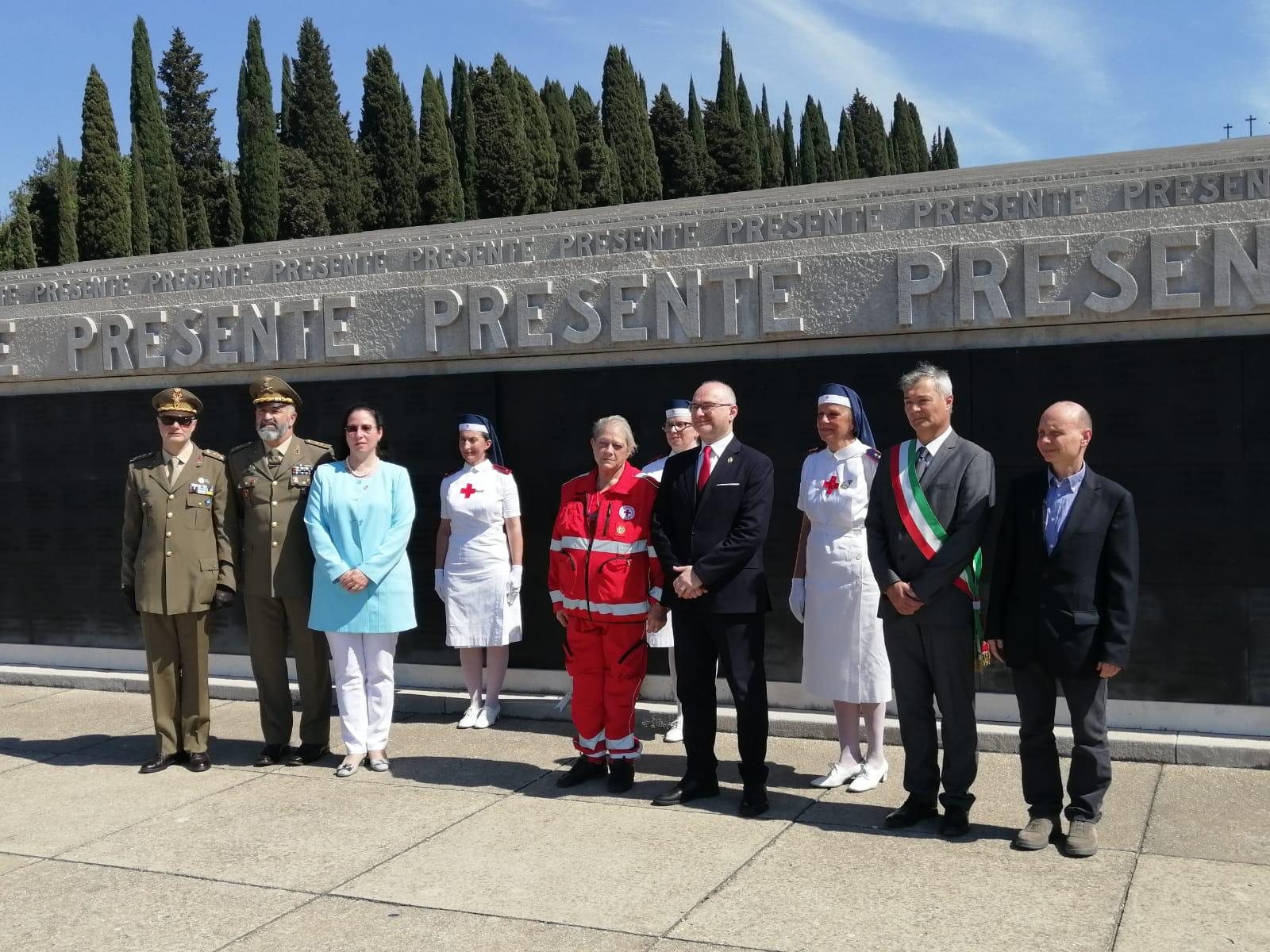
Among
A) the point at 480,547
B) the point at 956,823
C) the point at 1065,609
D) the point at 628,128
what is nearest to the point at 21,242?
the point at 628,128

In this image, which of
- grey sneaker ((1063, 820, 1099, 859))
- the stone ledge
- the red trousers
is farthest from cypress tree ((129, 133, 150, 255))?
grey sneaker ((1063, 820, 1099, 859))

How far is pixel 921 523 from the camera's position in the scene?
5.00m

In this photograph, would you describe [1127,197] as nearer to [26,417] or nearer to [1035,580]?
[1035,580]

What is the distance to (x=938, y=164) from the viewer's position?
56219 millimetres

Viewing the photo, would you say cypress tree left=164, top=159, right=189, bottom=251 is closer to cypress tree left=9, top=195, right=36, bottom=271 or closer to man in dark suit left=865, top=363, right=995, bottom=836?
cypress tree left=9, top=195, right=36, bottom=271

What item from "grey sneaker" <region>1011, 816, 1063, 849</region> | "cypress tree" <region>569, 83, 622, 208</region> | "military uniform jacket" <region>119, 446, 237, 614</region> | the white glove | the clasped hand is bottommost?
"grey sneaker" <region>1011, 816, 1063, 849</region>

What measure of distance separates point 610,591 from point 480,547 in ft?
5.26

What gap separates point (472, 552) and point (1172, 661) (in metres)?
3.68

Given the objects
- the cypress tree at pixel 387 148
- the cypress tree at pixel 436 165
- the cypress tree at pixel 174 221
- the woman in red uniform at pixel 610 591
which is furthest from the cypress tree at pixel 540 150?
the woman in red uniform at pixel 610 591

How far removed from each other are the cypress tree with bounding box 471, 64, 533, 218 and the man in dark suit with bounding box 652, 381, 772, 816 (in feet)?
99.4

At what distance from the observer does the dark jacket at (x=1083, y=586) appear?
15.1 ft

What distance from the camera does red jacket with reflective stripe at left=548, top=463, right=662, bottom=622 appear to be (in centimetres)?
558

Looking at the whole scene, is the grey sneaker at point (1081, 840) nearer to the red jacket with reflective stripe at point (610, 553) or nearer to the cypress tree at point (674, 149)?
the red jacket with reflective stripe at point (610, 553)

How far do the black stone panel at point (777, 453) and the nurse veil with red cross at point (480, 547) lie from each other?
19.2 inches
